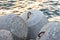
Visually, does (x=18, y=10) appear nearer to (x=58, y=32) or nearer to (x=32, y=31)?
(x=32, y=31)

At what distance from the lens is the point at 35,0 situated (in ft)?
12.9

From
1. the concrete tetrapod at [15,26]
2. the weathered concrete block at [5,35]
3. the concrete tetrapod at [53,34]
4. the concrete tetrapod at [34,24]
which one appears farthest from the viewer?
the concrete tetrapod at [34,24]

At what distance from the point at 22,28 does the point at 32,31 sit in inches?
8.6

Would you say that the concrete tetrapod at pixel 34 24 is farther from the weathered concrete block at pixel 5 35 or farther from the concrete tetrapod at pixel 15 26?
the weathered concrete block at pixel 5 35

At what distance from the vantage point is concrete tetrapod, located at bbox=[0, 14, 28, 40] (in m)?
1.49

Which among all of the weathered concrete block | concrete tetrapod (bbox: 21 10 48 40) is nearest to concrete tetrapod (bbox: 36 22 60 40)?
the weathered concrete block

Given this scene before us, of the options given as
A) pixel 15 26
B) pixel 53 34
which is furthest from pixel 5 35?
pixel 53 34

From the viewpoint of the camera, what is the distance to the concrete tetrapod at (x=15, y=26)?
58.6 inches

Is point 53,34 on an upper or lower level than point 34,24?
upper

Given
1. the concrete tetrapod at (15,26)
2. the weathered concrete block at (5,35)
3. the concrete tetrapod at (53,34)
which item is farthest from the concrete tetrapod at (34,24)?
the concrete tetrapod at (53,34)

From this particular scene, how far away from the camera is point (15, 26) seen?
150 cm

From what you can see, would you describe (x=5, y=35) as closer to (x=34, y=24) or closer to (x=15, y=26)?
(x=15, y=26)

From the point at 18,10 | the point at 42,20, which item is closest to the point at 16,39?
the point at 42,20

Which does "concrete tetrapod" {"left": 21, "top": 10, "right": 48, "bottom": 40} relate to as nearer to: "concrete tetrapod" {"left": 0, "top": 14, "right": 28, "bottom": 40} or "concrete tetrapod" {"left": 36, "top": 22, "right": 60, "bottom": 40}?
"concrete tetrapod" {"left": 0, "top": 14, "right": 28, "bottom": 40}
